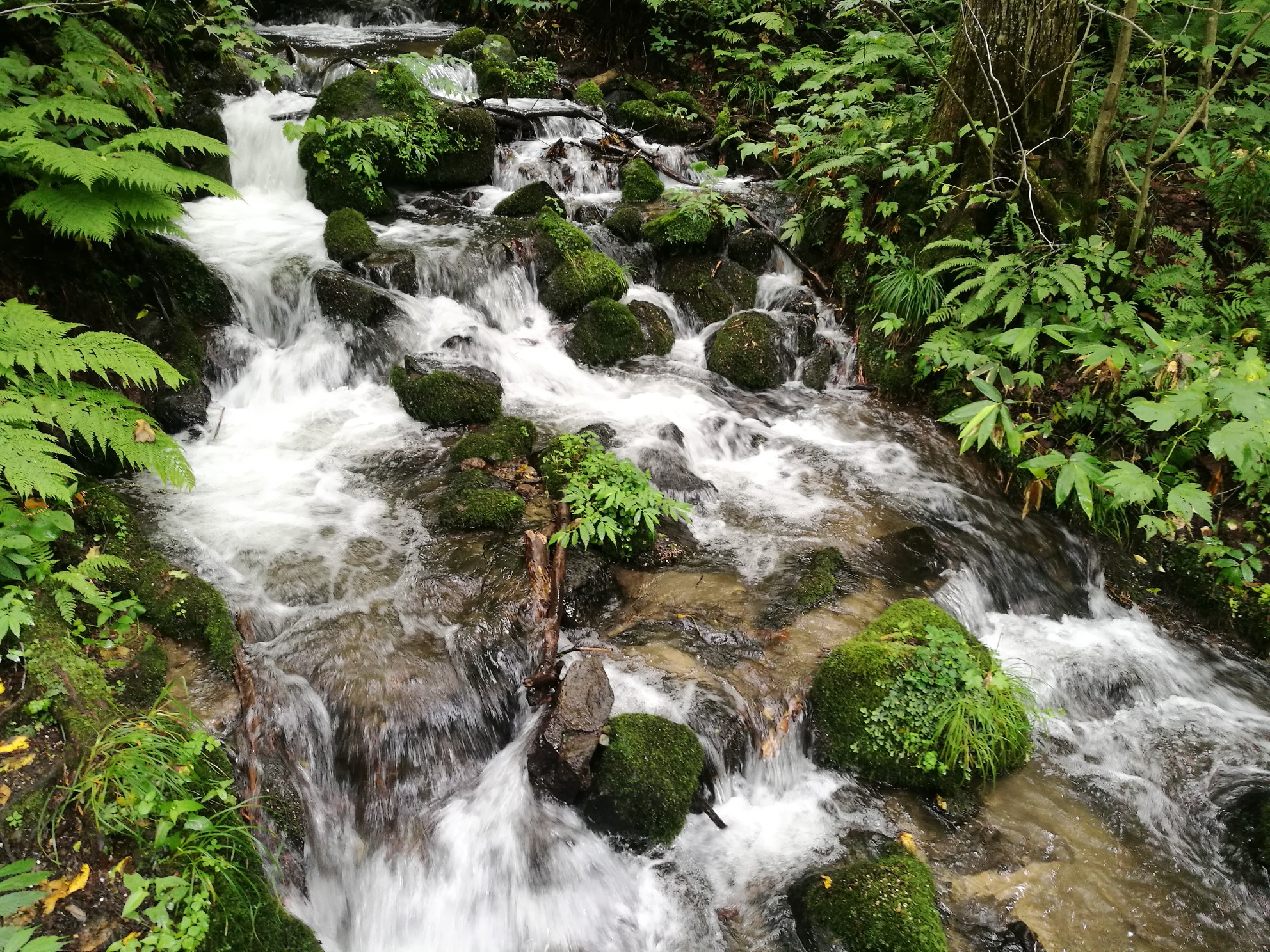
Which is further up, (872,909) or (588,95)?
(588,95)

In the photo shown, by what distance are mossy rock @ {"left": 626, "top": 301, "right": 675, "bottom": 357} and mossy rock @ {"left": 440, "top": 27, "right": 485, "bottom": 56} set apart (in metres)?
7.81

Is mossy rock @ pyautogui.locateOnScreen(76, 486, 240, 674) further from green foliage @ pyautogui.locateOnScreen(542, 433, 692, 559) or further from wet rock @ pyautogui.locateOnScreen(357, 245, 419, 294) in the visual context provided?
wet rock @ pyautogui.locateOnScreen(357, 245, 419, 294)

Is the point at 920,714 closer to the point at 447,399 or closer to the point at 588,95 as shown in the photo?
the point at 447,399

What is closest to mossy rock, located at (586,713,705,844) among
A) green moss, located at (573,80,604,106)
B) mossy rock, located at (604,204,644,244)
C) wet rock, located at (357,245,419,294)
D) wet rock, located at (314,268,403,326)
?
wet rock, located at (314,268,403,326)

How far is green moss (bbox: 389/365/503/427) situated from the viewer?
248 inches

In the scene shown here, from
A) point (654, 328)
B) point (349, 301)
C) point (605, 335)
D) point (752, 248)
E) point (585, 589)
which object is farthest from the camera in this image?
point (752, 248)

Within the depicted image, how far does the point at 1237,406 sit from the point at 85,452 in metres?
7.26

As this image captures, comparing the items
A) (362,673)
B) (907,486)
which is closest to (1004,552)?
(907,486)

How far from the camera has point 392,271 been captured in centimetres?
767

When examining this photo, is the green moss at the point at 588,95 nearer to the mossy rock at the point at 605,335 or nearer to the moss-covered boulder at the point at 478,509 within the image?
the mossy rock at the point at 605,335

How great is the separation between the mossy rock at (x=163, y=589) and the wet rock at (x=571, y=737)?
1685 mm

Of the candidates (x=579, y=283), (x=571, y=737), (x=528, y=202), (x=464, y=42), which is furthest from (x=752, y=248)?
(x=464, y=42)

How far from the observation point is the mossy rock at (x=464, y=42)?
41.1 ft

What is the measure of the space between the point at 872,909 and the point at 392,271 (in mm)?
7349
